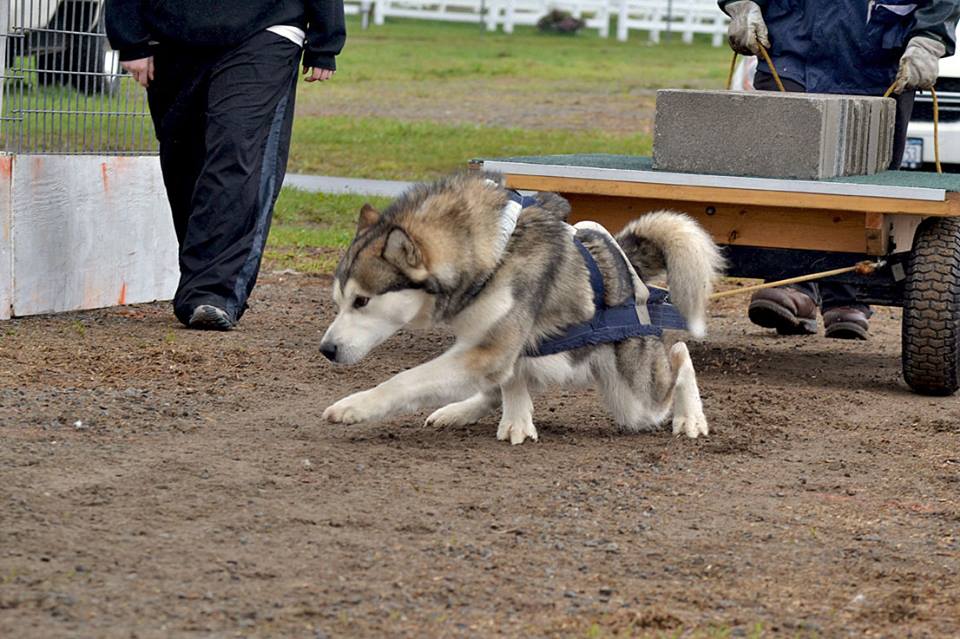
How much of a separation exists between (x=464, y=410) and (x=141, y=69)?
2.62 m

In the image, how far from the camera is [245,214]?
7.36m

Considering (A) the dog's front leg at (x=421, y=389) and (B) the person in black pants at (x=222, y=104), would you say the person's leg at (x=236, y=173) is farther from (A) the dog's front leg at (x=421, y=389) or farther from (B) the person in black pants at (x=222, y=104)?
(A) the dog's front leg at (x=421, y=389)

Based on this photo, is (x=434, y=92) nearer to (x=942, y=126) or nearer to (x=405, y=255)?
(x=942, y=126)

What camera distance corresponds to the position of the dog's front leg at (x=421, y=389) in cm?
512

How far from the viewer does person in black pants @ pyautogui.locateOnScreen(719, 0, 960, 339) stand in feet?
24.9

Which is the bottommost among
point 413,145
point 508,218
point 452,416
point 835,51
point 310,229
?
point 413,145

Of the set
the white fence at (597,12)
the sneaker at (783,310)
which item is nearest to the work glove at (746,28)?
the sneaker at (783,310)

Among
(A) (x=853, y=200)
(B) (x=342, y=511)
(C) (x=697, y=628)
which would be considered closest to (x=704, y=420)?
(A) (x=853, y=200)

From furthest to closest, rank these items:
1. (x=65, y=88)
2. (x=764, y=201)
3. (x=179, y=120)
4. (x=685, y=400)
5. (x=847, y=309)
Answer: (x=847, y=309) < (x=65, y=88) < (x=179, y=120) < (x=764, y=201) < (x=685, y=400)

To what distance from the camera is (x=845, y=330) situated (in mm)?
8133

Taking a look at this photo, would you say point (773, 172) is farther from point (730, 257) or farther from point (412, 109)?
point (412, 109)

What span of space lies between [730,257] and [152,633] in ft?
14.5

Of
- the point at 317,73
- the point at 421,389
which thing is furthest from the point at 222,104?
the point at 421,389

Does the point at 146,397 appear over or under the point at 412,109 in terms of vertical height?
over
